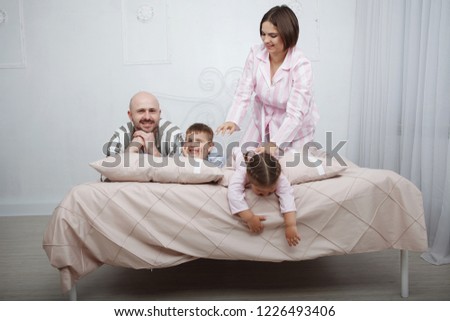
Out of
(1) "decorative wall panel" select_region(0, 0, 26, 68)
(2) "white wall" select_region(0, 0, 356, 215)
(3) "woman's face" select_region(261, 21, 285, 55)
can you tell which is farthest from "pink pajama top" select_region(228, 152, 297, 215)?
(1) "decorative wall panel" select_region(0, 0, 26, 68)

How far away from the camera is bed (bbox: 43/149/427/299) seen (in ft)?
5.49

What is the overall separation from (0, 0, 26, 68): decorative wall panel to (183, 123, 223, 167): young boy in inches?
60.8

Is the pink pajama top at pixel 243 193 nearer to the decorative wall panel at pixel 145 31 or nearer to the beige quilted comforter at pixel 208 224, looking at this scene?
Answer: the beige quilted comforter at pixel 208 224

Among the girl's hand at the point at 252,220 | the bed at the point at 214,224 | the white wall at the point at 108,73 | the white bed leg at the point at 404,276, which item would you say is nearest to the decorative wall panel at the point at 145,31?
the white wall at the point at 108,73

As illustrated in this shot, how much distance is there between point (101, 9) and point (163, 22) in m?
0.42

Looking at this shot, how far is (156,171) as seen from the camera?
1.76 meters

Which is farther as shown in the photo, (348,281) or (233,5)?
(233,5)

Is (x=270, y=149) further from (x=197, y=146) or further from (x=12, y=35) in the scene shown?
(x=12, y=35)

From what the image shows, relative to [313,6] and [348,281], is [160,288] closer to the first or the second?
[348,281]

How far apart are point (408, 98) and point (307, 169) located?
87 centimetres

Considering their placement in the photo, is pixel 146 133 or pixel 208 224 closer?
pixel 208 224

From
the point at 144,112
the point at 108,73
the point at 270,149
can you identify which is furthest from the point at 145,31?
the point at 270,149

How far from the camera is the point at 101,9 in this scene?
303cm

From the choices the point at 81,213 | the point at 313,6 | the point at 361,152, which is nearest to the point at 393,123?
the point at 361,152
